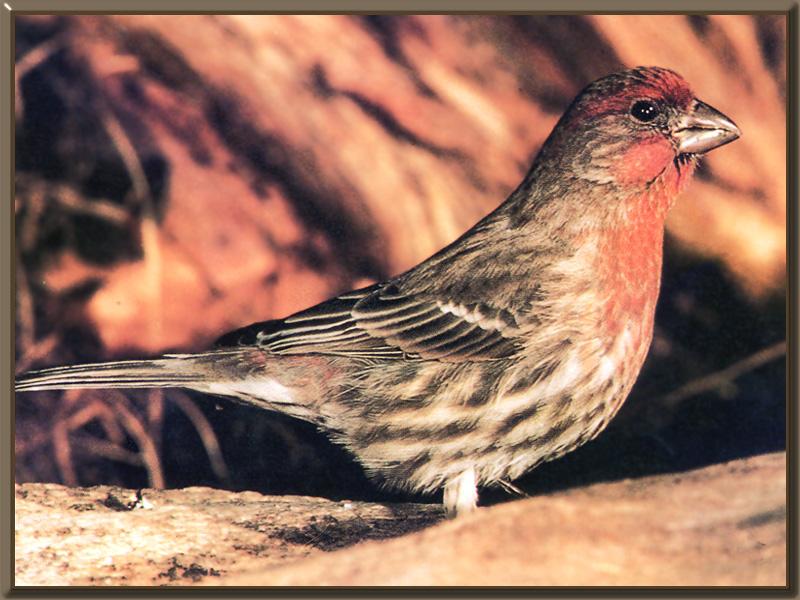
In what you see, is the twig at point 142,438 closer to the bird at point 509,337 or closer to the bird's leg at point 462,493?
the bird at point 509,337

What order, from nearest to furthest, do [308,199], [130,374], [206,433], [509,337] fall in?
[509,337]
[130,374]
[308,199]
[206,433]

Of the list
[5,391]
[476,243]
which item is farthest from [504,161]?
[5,391]

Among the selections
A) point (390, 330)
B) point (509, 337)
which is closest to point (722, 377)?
point (509, 337)

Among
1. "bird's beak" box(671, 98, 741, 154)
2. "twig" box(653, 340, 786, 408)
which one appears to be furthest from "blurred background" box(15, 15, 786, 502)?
"bird's beak" box(671, 98, 741, 154)

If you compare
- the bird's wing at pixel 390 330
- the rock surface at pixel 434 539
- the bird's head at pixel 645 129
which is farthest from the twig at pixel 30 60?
the bird's head at pixel 645 129

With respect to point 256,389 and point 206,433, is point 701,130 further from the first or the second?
point 206,433

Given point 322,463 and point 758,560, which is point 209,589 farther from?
point 758,560

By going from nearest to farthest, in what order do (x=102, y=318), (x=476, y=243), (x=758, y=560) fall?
(x=758, y=560) < (x=476, y=243) < (x=102, y=318)
